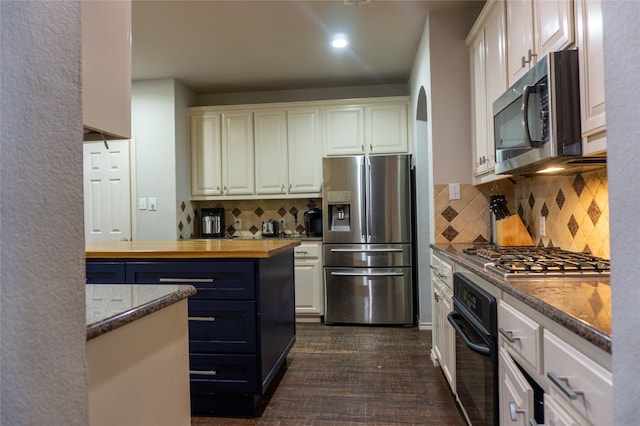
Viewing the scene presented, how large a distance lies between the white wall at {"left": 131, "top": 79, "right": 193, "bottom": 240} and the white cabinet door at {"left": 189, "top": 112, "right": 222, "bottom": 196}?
26cm

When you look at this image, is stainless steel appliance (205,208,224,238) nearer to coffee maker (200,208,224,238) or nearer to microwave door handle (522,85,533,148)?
coffee maker (200,208,224,238)

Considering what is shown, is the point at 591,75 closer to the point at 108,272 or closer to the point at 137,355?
the point at 137,355

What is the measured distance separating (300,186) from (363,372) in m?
2.16

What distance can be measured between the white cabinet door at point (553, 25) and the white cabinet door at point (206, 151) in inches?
134

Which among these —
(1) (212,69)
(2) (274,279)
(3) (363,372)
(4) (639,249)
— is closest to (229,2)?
(1) (212,69)

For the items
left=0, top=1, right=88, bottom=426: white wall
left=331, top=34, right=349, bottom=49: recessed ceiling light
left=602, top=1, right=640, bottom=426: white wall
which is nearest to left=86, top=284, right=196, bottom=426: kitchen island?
left=0, top=1, right=88, bottom=426: white wall

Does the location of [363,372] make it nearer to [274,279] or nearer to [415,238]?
[274,279]

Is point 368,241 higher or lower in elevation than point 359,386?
higher

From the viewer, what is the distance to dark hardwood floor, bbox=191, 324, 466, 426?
222 cm

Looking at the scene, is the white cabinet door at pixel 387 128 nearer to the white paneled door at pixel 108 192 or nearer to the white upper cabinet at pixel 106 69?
the white paneled door at pixel 108 192

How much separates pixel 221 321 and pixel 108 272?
686 millimetres

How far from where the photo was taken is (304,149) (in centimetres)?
441

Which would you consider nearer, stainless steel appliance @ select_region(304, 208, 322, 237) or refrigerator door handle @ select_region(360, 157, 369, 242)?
refrigerator door handle @ select_region(360, 157, 369, 242)

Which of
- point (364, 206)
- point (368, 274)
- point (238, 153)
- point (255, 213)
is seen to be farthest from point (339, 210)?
point (238, 153)
